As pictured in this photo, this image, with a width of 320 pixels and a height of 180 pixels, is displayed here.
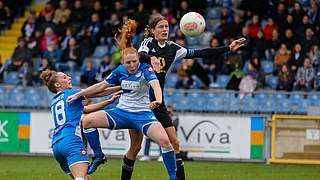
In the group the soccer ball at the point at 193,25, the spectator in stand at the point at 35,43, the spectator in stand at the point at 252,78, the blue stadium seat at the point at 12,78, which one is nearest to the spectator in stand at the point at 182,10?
the spectator in stand at the point at 252,78

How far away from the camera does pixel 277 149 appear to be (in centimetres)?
2028

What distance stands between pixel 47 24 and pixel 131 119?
1538 centimetres

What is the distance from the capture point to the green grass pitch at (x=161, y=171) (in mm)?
15539

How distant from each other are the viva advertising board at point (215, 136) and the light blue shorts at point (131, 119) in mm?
8443

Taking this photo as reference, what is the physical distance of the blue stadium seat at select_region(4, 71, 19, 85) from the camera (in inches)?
994

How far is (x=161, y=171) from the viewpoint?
16953 millimetres

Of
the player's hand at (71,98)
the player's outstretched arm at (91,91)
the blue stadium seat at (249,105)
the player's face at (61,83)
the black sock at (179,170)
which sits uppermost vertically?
the player's face at (61,83)

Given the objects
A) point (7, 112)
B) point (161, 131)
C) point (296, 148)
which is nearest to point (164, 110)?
point (161, 131)

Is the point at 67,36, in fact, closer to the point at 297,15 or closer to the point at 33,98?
the point at 33,98

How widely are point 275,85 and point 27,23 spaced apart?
8896 mm

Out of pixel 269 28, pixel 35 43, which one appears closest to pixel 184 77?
pixel 269 28

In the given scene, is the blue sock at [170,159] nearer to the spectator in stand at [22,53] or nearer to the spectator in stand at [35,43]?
the spectator in stand at [22,53]

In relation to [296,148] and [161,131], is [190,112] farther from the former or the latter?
[161,131]

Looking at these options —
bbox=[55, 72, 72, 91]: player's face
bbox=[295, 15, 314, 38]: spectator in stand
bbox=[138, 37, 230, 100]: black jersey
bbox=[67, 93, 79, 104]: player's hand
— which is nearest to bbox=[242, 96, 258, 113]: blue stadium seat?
bbox=[295, 15, 314, 38]: spectator in stand
